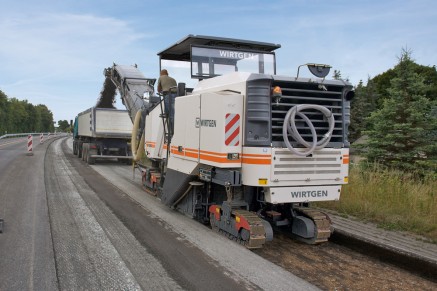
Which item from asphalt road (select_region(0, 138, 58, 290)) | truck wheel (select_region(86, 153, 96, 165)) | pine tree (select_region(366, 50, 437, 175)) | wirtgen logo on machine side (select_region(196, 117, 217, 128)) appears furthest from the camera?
truck wheel (select_region(86, 153, 96, 165))

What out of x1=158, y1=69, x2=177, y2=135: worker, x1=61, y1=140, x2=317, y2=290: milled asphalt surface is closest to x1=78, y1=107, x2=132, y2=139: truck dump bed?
x1=158, y1=69, x2=177, y2=135: worker

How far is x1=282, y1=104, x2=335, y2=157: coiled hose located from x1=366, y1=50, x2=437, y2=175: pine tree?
863cm

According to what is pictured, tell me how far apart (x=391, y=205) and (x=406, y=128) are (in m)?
6.79

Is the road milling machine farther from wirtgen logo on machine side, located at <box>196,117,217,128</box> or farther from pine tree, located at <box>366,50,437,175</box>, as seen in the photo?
pine tree, located at <box>366,50,437,175</box>

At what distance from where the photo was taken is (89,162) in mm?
18016

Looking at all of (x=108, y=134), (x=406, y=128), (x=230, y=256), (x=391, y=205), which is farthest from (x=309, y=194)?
(x=108, y=134)

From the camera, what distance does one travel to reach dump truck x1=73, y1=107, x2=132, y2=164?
1808 centimetres

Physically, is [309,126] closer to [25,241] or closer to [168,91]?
[168,91]

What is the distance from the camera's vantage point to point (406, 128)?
13.5 meters

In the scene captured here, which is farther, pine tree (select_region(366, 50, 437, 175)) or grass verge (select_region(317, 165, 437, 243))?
pine tree (select_region(366, 50, 437, 175))

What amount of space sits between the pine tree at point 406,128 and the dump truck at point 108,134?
406 inches

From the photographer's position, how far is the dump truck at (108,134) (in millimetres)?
18078

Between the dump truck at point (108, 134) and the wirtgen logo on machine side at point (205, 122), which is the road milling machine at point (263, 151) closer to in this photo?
the wirtgen logo on machine side at point (205, 122)

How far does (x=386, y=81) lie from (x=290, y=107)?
46945 mm
